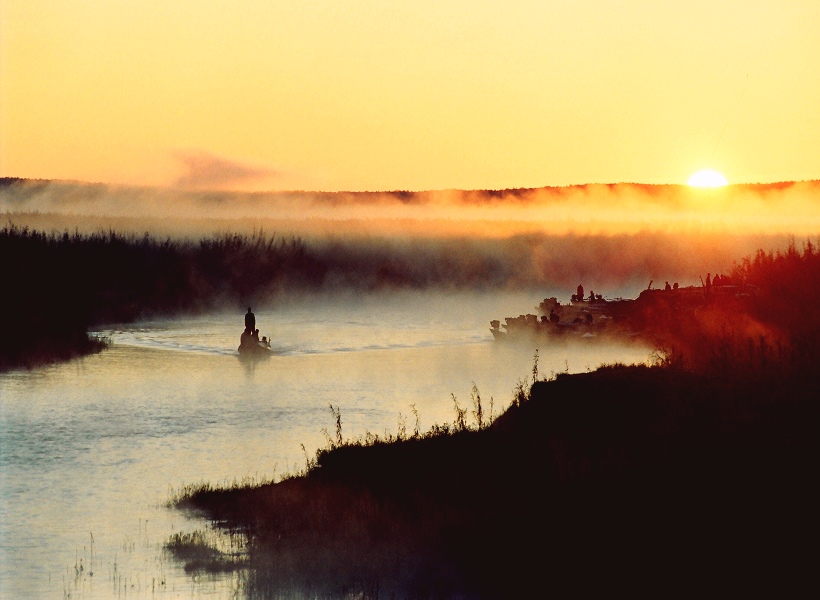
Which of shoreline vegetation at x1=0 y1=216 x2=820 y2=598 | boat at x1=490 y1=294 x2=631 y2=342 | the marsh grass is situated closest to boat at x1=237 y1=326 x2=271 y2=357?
boat at x1=490 y1=294 x2=631 y2=342

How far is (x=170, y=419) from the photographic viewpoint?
34.8m

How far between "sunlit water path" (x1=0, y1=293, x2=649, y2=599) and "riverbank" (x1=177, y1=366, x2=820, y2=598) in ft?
5.64

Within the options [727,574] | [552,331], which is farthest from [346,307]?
[727,574]

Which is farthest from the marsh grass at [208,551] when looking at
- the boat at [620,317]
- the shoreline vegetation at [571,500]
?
the boat at [620,317]

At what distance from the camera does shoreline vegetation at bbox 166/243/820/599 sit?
41.4ft

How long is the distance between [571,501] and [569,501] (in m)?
0.03

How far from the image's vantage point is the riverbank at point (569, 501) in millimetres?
12648

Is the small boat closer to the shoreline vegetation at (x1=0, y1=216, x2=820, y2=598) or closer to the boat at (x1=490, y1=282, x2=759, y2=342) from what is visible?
the boat at (x1=490, y1=282, x2=759, y2=342)

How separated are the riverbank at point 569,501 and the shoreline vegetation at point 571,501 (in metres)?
0.03

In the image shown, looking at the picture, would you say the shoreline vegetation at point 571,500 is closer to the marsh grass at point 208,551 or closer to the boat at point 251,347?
the marsh grass at point 208,551

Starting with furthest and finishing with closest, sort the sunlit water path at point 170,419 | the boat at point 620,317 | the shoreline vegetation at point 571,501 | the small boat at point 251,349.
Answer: the small boat at point 251,349, the boat at point 620,317, the sunlit water path at point 170,419, the shoreline vegetation at point 571,501

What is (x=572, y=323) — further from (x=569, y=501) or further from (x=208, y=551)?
(x=569, y=501)

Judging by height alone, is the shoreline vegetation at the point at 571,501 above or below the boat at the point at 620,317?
below

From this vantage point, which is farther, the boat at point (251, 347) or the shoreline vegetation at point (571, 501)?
the boat at point (251, 347)
